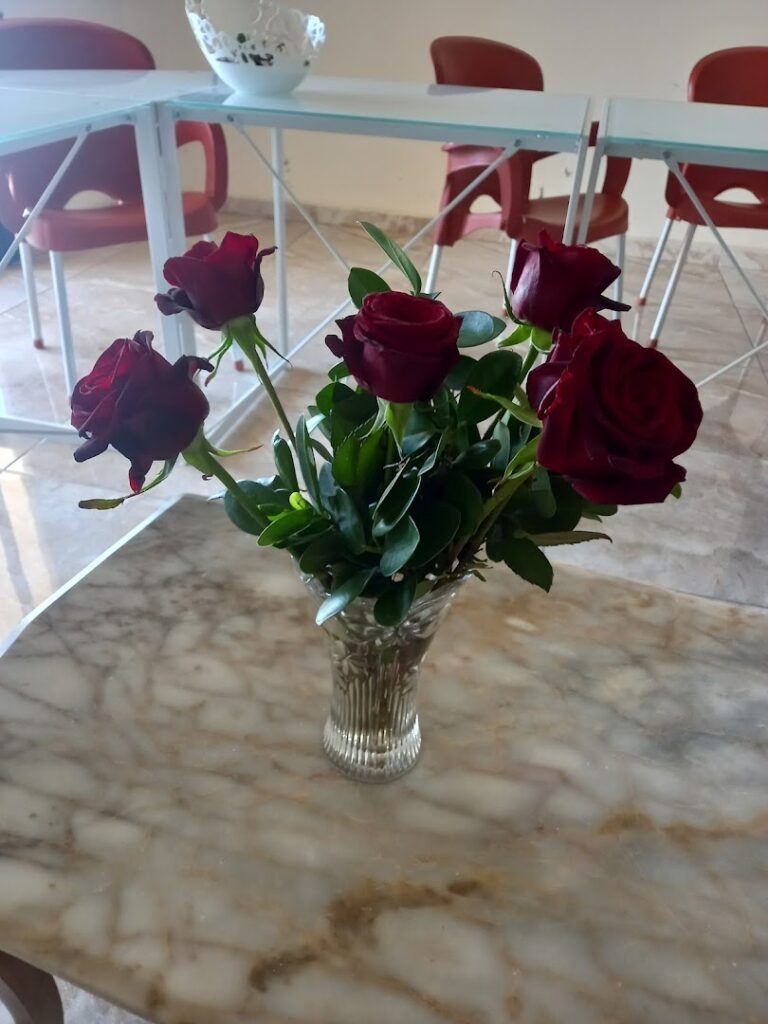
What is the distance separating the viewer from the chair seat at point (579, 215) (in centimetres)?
230

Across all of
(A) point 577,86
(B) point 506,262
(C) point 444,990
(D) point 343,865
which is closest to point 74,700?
(D) point 343,865

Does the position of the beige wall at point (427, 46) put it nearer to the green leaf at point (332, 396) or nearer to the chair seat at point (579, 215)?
the chair seat at point (579, 215)

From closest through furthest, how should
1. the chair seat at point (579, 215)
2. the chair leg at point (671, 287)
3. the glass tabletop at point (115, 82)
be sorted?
the glass tabletop at point (115, 82) < the chair seat at point (579, 215) < the chair leg at point (671, 287)

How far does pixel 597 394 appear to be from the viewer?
1.27ft

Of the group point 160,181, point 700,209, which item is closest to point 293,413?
point 160,181

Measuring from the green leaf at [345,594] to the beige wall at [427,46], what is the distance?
131 inches

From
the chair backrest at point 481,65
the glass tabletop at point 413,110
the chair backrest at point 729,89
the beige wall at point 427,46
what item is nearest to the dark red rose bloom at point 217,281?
the glass tabletop at point 413,110

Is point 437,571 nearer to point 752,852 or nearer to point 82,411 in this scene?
point 82,411

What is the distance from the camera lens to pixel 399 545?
1.73ft

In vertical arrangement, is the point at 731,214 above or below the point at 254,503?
below

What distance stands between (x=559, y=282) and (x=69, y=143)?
2192 millimetres

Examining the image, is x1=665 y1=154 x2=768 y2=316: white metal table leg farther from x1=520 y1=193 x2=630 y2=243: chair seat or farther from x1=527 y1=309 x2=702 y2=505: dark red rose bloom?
x1=527 y1=309 x2=702 y2=505: dark red rose bloom

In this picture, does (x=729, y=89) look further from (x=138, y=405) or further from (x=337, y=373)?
(x=138, y=405)

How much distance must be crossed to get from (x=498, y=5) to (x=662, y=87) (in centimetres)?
70
